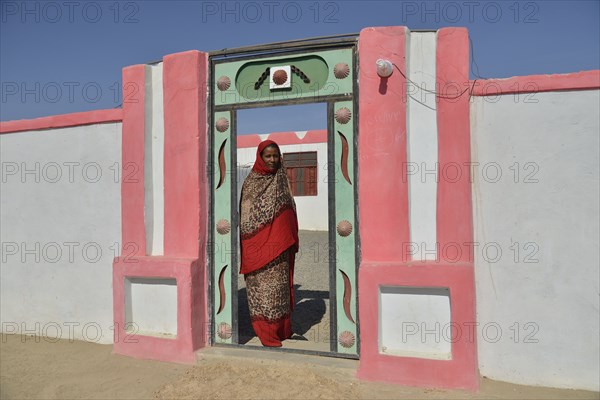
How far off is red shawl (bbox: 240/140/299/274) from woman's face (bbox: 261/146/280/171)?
34mm

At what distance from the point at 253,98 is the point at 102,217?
2113 millimetres

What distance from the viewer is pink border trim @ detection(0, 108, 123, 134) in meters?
4.98

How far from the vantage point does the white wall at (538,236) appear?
359 cm

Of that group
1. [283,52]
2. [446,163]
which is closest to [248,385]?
[446,163]

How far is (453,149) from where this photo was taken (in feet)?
12.4

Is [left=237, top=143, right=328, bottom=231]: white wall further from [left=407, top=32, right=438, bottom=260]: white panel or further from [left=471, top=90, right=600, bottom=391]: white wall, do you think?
[left=471, top=90, right=600, bottom=391]: white wall

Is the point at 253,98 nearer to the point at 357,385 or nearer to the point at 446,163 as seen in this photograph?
the point at 446,163

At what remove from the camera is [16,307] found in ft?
18.4

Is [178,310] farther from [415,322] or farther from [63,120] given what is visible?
[63,120]

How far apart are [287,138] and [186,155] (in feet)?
35.0

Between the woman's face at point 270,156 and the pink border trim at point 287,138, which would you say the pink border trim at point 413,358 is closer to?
the woman's face at point 270,156

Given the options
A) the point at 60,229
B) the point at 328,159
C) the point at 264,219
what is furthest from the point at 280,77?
the point at 60,229

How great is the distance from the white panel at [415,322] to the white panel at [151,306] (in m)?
2.02

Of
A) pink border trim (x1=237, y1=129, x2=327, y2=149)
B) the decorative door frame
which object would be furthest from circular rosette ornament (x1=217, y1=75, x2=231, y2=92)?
pink border trim (x1=237, y1=129, x2=327, y2=149)
